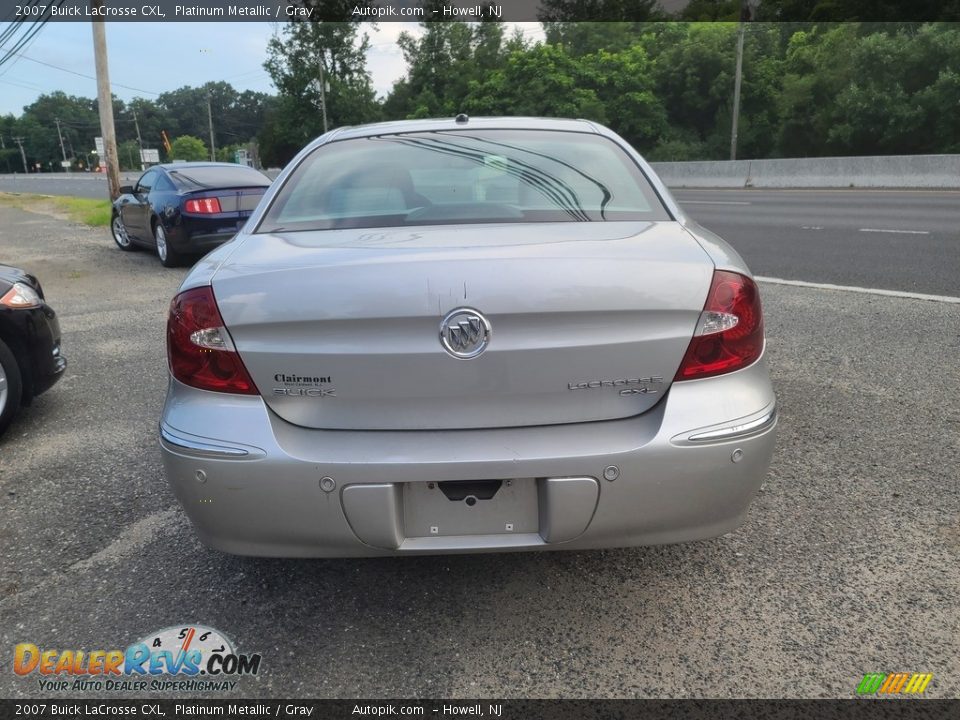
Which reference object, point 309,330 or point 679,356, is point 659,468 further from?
point 309,330

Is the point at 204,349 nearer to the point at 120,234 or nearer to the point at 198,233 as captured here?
the point at 198,233

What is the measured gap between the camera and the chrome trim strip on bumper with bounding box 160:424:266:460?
7.05ft

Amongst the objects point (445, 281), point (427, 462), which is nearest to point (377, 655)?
point (427, 462)

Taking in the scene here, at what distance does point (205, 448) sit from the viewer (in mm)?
2186

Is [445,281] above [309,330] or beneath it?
above

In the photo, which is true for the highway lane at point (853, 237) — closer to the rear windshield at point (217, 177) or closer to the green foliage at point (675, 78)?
the rear windshield at point (217, 177)

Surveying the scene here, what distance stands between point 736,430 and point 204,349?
1.55 metres

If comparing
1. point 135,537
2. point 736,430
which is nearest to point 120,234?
point 135,537

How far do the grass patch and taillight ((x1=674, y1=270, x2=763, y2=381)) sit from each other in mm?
18832

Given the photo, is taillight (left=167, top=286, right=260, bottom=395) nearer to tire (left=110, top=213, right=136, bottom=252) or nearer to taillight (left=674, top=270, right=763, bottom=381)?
taillight (left=674, top=270, right=763, bottom=381)

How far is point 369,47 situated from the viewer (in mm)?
72812

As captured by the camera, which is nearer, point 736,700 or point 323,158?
point 736,700

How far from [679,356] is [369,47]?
7737 cm

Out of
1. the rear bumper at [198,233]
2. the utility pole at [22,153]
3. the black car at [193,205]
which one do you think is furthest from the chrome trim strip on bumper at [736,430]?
the utility pole at [22,153]
